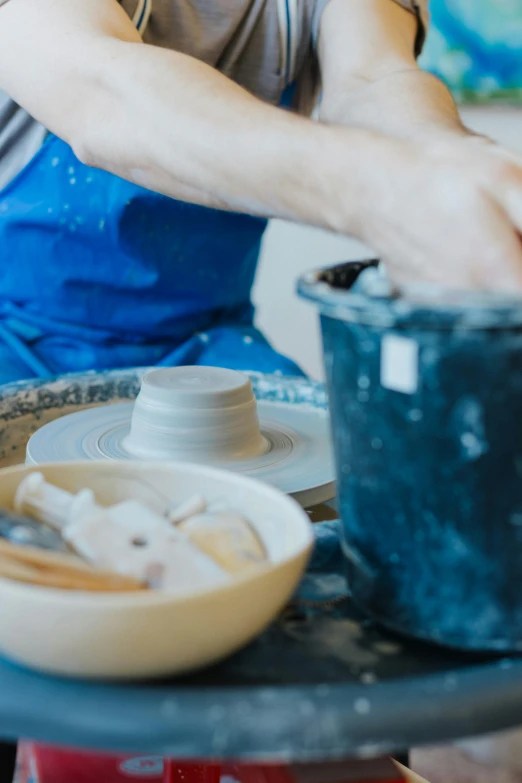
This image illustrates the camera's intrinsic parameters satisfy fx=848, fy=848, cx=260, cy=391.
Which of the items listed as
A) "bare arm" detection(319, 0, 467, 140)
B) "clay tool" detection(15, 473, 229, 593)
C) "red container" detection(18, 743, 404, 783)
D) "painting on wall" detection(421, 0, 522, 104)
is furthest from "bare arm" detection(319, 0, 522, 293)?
"painting on wall" detection(421, 0, 522, 104)

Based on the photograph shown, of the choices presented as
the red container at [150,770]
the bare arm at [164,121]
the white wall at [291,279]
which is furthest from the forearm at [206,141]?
the white wall at [291,279]

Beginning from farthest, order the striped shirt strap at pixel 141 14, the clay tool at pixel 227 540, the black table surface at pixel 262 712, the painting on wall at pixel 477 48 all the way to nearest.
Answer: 1. the painting on wall at pixel 477 48
2. the striped shirt strap at pixel 141 14
3. the clay tool at pixel 227 540
4. the black table surface at pixel 262 712

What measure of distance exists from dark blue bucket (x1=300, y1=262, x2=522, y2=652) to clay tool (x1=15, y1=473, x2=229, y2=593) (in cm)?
12

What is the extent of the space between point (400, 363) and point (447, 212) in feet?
0.40

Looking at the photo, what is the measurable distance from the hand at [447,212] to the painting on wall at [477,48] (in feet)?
7.70

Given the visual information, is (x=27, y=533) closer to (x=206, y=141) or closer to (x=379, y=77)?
(x=206, y=141)

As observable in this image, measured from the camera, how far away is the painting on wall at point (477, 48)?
8.95 feet

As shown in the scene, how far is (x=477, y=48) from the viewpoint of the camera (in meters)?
2.75

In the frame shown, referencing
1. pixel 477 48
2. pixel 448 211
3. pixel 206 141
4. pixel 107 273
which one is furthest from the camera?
pixel 477 48

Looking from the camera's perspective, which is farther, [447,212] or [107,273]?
[107,273]

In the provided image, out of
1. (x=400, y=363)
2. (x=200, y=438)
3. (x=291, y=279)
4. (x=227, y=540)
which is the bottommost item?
(x=291, y=279)

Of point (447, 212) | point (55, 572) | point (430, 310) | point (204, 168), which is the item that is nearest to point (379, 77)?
point (204, 168)

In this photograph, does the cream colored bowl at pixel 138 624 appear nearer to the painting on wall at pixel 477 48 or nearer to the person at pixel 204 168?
the person at pixel 204 168

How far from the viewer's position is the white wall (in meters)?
2.97
